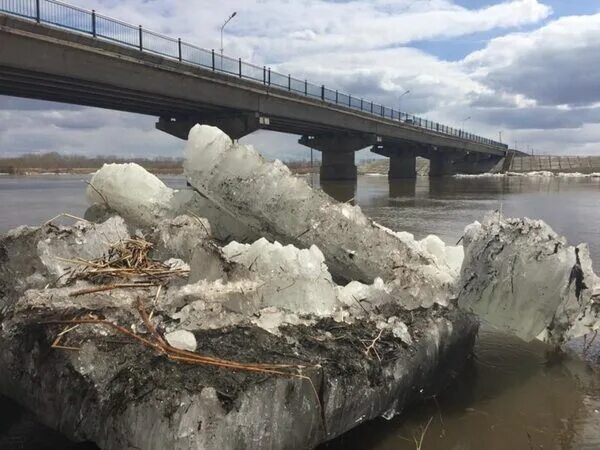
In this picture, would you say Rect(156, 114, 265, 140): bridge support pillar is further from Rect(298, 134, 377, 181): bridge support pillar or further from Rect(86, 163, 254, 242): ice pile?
Rect(86, 163, 254, 242): ice pile

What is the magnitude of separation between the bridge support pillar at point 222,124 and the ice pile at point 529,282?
31.7m

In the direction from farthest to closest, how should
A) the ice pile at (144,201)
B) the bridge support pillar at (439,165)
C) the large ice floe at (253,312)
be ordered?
the bridge support pillar at (439,165)
the ice pile at (144,201)
the large ice floe at (253,312)

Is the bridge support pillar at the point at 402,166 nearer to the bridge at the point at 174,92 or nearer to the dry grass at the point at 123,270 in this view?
the bridge at the point at 174,92

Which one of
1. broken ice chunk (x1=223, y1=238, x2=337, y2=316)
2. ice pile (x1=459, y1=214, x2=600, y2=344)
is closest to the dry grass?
broken ice chunk (x1=223, y1=238, x2=337, y2=316)

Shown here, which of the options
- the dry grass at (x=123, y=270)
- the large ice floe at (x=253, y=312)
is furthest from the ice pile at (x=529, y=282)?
the dry grass at (x=123, y=270)

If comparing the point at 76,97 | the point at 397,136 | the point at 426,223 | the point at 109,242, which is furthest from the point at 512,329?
the point at 397,136

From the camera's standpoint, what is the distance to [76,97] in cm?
2814

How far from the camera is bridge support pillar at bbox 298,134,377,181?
172 feet

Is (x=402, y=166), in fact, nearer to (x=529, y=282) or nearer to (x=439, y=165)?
(x=439, y=165)

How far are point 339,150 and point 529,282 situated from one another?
49271 mm

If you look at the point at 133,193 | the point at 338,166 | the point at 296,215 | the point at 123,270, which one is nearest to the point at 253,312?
the point at 123,270

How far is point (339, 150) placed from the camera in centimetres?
5275

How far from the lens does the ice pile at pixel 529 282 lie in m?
4.15

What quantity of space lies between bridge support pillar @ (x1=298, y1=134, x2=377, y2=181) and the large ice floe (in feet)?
155
